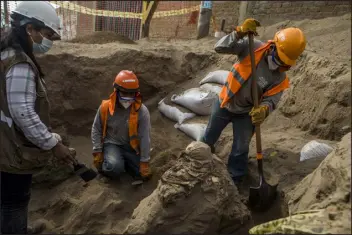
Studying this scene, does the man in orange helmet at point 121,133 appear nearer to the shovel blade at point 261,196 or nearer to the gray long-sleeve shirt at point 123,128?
the gray long-sleeve shirt at point 123,128

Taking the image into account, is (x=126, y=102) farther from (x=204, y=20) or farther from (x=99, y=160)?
(x=204, y=20)

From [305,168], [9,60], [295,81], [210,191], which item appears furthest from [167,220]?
[295,81]

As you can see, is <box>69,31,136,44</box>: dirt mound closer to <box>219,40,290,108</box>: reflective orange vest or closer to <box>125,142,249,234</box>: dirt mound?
<box>219,40,290,108</box>: reflective orange vest

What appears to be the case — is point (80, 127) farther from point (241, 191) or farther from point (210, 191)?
point (210, 191)

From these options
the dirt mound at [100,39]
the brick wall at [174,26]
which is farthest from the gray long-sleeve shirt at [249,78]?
the brick wall at [174,26]

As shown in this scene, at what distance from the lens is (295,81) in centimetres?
456

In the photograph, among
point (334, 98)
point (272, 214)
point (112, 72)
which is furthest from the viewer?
point (112, 72)

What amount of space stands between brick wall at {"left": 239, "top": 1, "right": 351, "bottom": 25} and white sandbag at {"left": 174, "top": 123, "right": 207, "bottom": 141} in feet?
11.9

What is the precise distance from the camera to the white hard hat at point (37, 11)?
1935 millimetres

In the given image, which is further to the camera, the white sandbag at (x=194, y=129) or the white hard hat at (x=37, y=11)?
the white sandbag at (x=194, y=129)

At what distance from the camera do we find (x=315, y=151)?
3412 millimetres

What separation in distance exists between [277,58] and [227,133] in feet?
5.06

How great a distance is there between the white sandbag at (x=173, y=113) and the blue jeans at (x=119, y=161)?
1219 millimetres

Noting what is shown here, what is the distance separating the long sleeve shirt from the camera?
1854 mm
